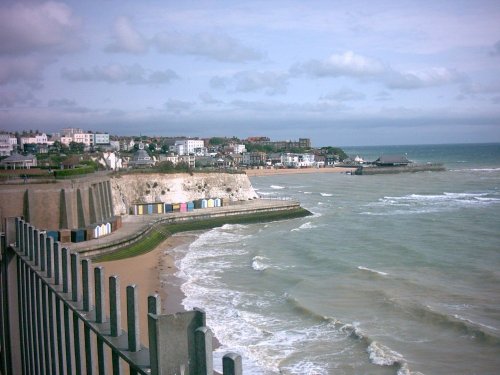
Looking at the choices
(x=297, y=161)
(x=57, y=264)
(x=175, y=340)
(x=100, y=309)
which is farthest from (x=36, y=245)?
(x=297, y=161)

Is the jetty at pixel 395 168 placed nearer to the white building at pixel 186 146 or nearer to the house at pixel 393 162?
the house at pixel 393 162

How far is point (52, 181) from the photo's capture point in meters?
29.0

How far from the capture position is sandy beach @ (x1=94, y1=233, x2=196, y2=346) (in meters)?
16.1

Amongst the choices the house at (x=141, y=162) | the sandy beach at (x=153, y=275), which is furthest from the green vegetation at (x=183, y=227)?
the house at (x=141, y=162)

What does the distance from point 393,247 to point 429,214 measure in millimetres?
11808

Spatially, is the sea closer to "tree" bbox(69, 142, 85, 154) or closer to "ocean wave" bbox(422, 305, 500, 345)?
"ocean wave" bbox(422, 305, 500, 345)

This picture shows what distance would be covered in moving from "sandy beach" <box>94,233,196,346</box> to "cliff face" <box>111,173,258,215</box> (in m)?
11.0

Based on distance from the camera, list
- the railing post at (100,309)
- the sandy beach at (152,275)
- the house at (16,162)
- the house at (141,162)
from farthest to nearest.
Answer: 1. the house at (141,162)
2. the house at (16,162)
3. the sandy beach at (152,275)
4. the railing post at (100,309)

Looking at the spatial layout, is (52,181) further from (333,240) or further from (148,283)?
(333,240)

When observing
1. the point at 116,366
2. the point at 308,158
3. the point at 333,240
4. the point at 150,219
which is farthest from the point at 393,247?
the point at 308,158

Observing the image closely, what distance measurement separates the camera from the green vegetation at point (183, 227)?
81.4 feet

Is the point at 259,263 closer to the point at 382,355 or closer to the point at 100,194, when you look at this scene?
the point at 382,355

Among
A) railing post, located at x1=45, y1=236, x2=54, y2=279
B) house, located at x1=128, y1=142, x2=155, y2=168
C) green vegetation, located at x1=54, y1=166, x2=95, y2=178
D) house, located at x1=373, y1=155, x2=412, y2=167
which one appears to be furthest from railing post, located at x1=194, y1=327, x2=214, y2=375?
house, located at x1=373, y1=155, x2=412, y2=167

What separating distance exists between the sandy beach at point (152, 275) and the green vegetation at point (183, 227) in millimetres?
401
